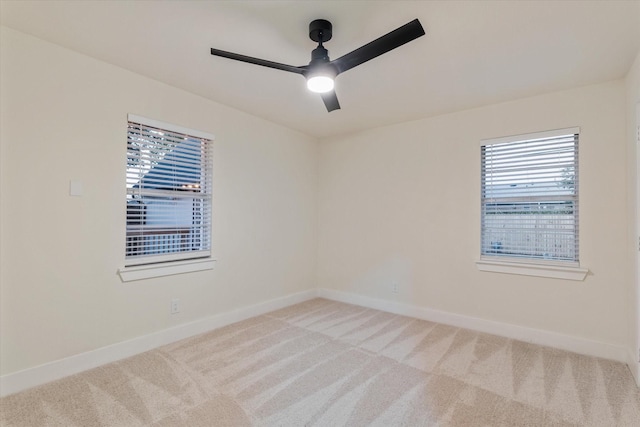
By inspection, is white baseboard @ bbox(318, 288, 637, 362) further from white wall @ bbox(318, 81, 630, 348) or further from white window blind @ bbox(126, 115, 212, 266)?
white window blind @ bbox(126, 115, 212, 266)

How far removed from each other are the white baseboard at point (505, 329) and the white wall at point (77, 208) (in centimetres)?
184

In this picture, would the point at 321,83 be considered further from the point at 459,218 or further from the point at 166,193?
the point at 459,218

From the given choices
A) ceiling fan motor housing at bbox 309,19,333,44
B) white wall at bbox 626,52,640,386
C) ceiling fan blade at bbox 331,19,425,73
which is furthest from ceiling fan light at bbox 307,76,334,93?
white wall at bbox 626,52,640,386

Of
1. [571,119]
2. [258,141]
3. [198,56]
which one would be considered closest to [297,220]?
[258,141]

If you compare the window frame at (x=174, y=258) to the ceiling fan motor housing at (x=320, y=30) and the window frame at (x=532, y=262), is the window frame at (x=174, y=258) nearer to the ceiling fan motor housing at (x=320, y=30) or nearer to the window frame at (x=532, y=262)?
the ceiling fan motor housing at (x=320, y=30)

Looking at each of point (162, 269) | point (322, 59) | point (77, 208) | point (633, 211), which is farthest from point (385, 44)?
point (162, 269)

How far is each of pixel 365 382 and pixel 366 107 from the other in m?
2.64

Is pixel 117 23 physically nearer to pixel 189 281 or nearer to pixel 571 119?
pixel 189 281

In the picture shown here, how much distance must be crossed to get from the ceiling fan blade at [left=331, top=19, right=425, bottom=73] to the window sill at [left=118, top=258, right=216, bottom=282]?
7.55ft

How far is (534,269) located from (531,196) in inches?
28.2

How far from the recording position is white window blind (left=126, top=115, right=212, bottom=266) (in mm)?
2684

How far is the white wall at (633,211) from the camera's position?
224 centimetres

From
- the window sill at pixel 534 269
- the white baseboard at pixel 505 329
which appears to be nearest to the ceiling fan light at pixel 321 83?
the window sill at pixel 534 269

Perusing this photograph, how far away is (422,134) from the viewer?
12.0ft
